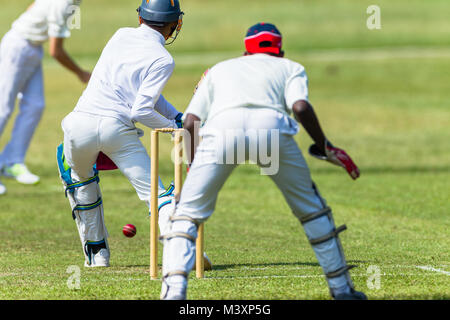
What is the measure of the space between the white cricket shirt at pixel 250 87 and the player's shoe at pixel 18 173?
809 centimetres

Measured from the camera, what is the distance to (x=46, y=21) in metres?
12.7

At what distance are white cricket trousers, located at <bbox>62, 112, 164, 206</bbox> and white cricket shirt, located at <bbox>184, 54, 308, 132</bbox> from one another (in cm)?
154

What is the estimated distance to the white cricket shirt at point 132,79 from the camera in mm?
7203

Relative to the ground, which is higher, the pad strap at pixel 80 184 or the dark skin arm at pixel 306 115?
the dark skin arm at pixel 306 115

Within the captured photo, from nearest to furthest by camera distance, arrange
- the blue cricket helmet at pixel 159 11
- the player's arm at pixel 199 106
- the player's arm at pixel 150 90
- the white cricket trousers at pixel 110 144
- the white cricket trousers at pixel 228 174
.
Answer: the white cricket trousers at pixel 228 174 → the player's arm at pixel 199 106 → the player's arm at pixel 150 90 → the white cricket trousers at pixel 110 144 → the blue cricket helmet at pixel 159 11

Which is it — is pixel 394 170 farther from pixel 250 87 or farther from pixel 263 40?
pixel 250 87

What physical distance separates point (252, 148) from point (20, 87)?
8134mm

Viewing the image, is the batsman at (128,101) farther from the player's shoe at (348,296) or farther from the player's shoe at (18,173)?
the player's shoe at (18,173)

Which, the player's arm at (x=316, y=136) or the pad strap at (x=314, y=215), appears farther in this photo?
the pad strap at (x=314, y=215)

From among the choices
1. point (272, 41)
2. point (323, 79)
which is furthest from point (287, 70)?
point (323, 79)

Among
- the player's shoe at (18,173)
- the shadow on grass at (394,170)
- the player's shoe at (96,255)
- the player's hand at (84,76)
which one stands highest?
the player's hand at (84,76)

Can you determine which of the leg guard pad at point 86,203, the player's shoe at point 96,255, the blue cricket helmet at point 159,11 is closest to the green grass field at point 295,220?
the player's shoe at point 96,255

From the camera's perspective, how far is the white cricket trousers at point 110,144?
7.29m

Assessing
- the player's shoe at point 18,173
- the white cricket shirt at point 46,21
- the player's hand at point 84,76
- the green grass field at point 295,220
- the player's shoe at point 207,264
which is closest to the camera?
the green grass field at point 295,220
